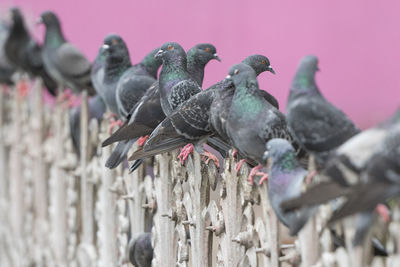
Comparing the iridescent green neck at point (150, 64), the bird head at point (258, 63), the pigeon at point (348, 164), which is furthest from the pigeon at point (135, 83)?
the pigeon at point (348, 164)

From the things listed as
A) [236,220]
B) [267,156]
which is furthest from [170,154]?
[267,156]

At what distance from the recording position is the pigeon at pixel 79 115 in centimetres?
438

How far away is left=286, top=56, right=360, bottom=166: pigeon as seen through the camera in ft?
6.95

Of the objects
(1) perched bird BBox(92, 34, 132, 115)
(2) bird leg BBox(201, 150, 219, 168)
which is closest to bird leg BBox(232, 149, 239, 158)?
(2) bird leg BBox(201, 150, 219, 168)

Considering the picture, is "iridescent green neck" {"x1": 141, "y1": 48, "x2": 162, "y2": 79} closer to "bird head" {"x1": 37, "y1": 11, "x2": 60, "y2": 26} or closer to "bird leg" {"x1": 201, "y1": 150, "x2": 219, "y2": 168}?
"bird leg" {"x1": 201, "y1": 150, "x2": 219, "y2": 168}

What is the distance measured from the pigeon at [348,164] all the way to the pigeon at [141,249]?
67.9 inches

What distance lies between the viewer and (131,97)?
3.64 m

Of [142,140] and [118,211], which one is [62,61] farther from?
[142,140]

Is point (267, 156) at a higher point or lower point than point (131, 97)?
lower

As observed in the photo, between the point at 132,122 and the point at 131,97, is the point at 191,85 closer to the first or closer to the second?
the point at 132,122

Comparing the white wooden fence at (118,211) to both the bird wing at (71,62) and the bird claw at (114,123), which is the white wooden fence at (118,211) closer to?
the bird claw at (114,123)

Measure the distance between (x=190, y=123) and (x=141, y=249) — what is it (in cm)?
92

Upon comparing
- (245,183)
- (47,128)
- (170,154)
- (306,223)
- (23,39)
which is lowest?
(306,223)

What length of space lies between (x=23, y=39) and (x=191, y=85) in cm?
353
